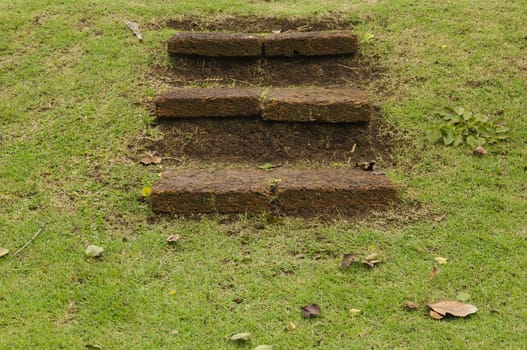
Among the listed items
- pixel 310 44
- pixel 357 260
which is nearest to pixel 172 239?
pixel 357 260

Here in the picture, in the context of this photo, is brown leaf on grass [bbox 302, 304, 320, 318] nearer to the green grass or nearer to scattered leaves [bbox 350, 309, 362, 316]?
the green grass

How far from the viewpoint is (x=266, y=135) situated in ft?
14.0

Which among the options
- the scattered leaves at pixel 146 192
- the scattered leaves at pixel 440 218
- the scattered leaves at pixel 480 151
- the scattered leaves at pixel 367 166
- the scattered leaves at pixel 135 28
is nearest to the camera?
the scattered leaves at pixel 440 218

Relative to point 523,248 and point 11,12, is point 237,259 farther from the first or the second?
point 11,12

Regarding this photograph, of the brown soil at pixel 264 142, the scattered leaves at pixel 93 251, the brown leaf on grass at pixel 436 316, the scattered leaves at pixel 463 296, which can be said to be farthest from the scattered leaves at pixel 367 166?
the scattered leaves at pixel 93 251

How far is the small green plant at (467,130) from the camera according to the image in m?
4.12

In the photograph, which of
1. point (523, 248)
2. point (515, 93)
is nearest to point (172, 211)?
point (523, 248)

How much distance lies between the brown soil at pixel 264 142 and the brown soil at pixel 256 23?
1.43 m

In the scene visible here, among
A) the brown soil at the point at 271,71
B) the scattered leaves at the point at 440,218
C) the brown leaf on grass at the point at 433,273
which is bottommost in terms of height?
the brown leaf on grass at the point at 433,273

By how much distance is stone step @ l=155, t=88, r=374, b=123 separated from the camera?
13.8ft

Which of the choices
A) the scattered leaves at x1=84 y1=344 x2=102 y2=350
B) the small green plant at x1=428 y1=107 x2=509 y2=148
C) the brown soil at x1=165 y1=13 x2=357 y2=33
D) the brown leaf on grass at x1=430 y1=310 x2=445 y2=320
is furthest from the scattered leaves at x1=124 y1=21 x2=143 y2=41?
the brown leaf on grass at x1=430 y1=310 x2=445 y2=320

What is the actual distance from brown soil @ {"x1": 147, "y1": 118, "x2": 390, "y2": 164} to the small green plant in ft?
1.29

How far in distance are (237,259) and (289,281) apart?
0.34 m

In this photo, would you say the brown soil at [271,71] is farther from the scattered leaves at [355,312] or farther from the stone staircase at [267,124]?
the scattered leaves at [355,312]
